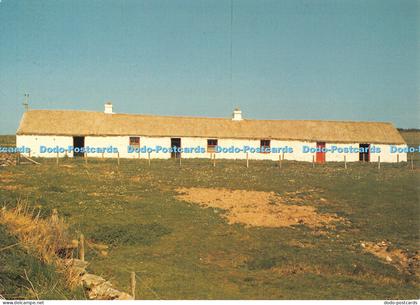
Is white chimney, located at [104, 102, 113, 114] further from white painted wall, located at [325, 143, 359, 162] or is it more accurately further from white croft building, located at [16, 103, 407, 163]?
white painted wall, located at [325, 143, 359, 162]

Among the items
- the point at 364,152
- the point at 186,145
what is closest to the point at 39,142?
the point at 186,145

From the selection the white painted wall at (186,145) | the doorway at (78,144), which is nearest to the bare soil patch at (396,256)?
the white painted wall at (186,145)

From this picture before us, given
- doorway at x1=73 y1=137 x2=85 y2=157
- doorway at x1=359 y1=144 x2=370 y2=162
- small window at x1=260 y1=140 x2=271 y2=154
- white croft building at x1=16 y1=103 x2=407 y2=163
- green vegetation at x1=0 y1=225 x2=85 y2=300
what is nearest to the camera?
green vegetation at x1=0 y1=225 x2=85 y2=300

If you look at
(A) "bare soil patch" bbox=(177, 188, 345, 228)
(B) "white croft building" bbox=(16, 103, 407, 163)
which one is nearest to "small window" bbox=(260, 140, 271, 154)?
(B) "white croft building" bbox=(16, 103, 407, 163)

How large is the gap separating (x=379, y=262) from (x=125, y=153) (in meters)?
29.1

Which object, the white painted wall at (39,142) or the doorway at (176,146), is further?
the doorway at (176,146)

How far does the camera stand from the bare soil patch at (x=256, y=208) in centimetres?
1357

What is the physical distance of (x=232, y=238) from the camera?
1182cm

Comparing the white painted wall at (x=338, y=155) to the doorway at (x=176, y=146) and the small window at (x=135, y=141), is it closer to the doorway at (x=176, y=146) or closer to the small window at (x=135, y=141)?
the doorway at (x=176, y=146)

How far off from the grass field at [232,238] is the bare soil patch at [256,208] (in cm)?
48

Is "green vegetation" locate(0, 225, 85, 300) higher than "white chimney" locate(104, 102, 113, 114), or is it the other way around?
"white chimney" locate(104, 102, 113, 114)

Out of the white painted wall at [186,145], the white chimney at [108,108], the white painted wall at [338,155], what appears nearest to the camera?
the white painted wall at [186,145]

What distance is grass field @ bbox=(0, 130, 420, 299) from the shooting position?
8.66m

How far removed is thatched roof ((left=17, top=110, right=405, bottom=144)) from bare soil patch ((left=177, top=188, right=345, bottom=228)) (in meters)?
19.7
